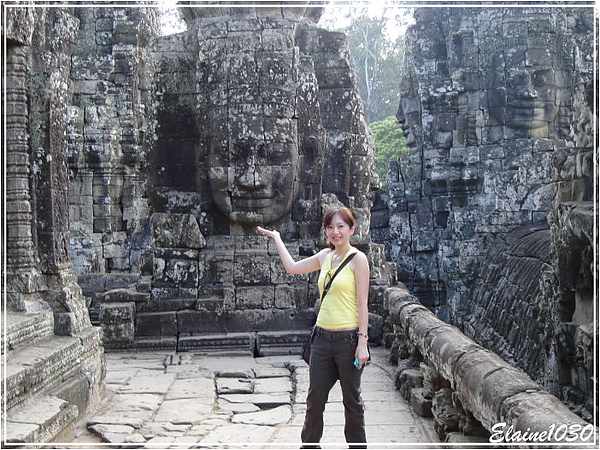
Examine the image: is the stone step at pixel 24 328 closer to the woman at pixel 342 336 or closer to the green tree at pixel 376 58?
the woman at pixel 342 336

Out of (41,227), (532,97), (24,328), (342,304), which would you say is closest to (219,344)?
(41,227)

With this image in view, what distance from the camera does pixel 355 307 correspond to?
14.2ft

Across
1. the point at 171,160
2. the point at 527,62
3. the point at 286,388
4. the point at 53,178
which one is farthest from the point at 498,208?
the point at 53,178

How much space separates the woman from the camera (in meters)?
4.27

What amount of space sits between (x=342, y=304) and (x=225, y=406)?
2.29 meters

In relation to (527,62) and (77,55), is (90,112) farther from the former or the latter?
(527,62)

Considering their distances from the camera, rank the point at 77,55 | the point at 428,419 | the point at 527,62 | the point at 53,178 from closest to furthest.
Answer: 1. the point at 428,419
2. the point at 53,178
3. the point at 527,62
4. the point at 77,55

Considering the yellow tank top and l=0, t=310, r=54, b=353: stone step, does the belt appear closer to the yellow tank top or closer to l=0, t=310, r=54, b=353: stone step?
the yellow tank top

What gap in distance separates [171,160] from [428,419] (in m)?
4.91

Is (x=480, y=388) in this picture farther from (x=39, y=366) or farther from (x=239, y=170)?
(x=239, y=170)

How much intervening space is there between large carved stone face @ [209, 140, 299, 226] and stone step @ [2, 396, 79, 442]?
3977 mm

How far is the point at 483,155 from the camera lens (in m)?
14.0

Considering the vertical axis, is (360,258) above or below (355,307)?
above

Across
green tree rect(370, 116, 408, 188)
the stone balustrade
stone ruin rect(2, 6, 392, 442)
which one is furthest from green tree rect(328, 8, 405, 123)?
the stone balustrade
